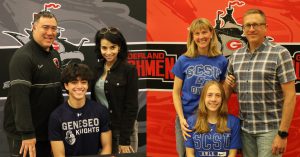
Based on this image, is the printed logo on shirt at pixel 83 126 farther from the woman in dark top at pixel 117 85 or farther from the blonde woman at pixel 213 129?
the blonde woman at pixel 213 129

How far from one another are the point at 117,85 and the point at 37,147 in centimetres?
73

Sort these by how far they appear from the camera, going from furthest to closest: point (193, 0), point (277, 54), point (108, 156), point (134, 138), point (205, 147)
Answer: point (193, 0), point (134, 138), point (205, 147), point (277, 54), point (108, 156)

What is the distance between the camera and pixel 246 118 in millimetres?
2756

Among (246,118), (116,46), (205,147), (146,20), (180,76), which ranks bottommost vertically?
(205,147)

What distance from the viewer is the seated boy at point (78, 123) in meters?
2.58

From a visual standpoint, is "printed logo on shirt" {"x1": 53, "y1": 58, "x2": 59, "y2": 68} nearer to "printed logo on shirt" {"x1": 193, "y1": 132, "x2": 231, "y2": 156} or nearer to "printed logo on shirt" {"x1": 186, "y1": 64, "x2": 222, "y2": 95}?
"printed logo on shirt" {"x1": 186, "y1": 64, "x2": 222, "y2": 95}

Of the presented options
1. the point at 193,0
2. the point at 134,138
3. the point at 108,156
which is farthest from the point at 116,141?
the point at 193,0

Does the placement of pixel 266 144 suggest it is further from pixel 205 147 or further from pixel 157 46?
pixel 157 46

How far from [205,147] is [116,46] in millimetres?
982

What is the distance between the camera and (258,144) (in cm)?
272

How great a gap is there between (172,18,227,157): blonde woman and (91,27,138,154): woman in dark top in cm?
37

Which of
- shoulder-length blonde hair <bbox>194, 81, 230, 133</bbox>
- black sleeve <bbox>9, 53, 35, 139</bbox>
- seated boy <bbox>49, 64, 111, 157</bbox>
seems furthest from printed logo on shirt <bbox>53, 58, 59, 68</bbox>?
shoulder-length blonde hair <bbox>194, 81, 230, 133</bbox>

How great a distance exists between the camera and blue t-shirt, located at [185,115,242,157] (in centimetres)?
275

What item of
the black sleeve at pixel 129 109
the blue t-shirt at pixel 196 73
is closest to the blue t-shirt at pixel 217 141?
the blue t-shirt at pixel 196 73
